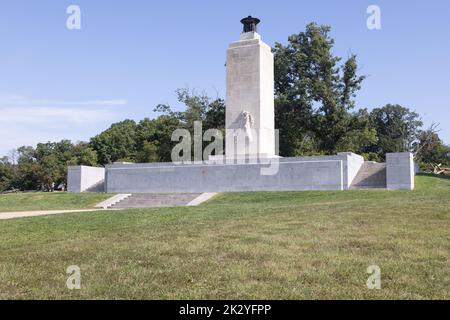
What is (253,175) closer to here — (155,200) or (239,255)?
(155,200)

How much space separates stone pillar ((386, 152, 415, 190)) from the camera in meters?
29.4

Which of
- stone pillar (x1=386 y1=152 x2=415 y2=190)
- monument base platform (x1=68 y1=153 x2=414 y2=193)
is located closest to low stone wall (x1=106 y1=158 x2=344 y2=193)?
monument base platform (x1=68 y1=153 x2=414 y2=193)

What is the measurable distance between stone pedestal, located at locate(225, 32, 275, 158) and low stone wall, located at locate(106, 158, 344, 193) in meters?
1.73

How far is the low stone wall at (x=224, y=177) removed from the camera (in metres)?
29.6

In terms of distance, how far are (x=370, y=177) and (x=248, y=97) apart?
949cm

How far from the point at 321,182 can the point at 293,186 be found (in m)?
1.69

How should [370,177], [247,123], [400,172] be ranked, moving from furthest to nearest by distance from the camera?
[370,177] → [247,123] → [400,172]

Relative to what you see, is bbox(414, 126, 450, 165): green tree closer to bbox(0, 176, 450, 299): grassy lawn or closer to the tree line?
the tree line

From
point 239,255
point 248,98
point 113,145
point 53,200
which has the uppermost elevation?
point 248,98

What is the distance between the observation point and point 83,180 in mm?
36844


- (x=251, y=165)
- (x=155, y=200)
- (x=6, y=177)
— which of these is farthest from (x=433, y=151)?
(x=6, y=177)

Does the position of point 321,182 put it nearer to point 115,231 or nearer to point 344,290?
point 115,231

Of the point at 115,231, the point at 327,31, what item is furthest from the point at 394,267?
the point at 327,31

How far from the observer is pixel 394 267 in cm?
788
